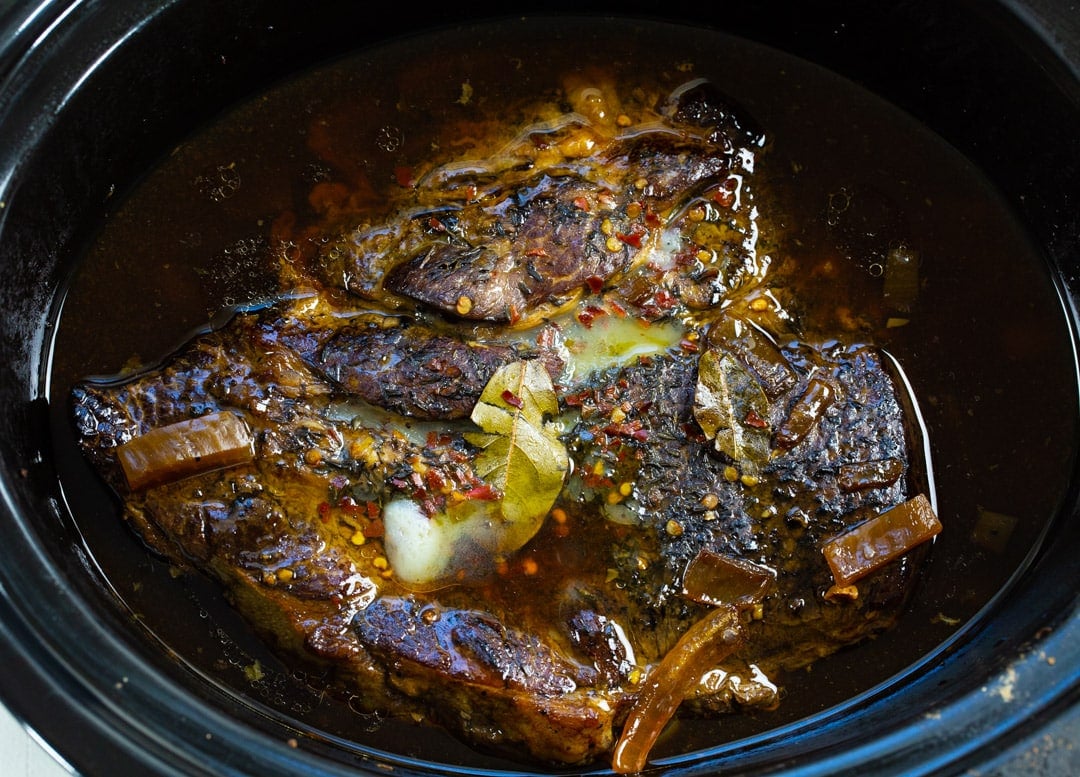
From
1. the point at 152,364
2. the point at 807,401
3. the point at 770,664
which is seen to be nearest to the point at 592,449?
the point at 807,401

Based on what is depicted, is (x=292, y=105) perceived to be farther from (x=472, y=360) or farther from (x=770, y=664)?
(x=770, y=664)

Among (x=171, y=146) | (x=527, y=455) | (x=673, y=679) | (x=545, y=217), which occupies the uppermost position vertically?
(x=171, y=146)

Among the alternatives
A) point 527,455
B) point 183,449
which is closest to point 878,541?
point 527,455

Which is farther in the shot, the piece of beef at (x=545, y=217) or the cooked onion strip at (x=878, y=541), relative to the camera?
the piece of beef at (x=545, y=217)

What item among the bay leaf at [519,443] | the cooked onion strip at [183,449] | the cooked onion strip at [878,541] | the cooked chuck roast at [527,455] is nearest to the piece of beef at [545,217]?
the cooked chuck roast at [527,455]

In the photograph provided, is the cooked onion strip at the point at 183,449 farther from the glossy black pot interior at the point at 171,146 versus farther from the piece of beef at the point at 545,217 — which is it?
the piece of beef at the point at 545,217

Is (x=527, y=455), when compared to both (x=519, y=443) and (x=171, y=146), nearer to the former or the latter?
(x=519, y=443)
